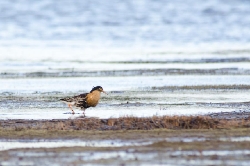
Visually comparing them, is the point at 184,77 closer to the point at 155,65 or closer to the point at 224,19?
the point at 155,65

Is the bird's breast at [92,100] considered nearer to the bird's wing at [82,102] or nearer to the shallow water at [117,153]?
the bird's wing at [82,102]

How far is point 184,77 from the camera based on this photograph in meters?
28.2

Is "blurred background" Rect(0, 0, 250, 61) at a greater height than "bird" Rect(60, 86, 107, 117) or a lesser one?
greater

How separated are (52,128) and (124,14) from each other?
58.8 meters

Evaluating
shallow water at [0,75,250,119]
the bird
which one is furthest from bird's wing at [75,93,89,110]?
shallow water at [0,75,250,119]

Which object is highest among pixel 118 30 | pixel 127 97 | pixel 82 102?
pixel 118 30

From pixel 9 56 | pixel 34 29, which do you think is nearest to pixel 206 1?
pixel 34 29

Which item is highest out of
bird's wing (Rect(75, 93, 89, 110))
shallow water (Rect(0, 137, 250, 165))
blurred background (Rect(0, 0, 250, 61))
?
blurred background (Rect(0, 0, 250, 61))

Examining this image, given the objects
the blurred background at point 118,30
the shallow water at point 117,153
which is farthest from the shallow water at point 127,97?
Answer: the blurred background at point 118,30

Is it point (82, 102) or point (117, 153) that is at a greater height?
point (82, 102)

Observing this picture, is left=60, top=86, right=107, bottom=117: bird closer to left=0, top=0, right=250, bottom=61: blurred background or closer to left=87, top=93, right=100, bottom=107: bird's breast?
left=87, top=93, right=100, bottom=107: bird's breast

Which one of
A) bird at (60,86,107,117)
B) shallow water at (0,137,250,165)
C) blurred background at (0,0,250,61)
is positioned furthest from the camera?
blurred background at (0,0,250,61)

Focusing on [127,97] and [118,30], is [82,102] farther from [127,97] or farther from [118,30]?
[118,30]

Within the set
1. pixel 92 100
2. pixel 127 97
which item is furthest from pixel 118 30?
pixel 92 100
